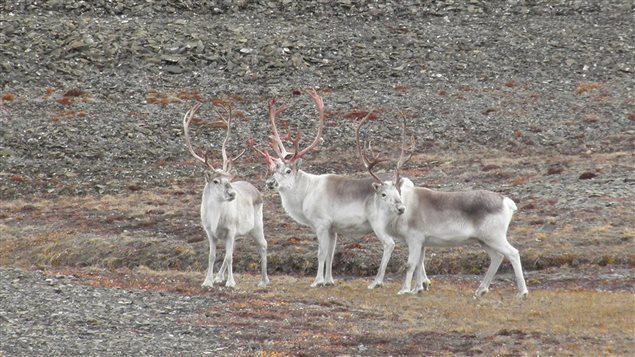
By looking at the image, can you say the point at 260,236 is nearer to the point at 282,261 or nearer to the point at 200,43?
the point at 282,261

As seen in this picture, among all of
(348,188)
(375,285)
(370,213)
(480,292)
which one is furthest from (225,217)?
(480,292)

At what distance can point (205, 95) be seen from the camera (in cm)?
5419

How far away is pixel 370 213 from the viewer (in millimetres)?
23891

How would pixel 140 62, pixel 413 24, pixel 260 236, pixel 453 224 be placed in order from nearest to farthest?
pixel 453 224
pixel 260 236
pixel 140 62
pixel 413 24

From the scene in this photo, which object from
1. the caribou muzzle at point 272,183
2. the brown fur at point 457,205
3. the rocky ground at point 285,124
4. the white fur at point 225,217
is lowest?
the rocky ground at point 285,124

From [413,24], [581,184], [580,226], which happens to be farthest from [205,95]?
[580,226]

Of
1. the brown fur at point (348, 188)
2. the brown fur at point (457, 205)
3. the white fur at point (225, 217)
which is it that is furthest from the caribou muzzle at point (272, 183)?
the brown fur at point (457, 205)

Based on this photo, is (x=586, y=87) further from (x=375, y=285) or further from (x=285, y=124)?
(x=375, y=285)

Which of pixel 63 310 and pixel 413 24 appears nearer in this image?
pixel 63 310

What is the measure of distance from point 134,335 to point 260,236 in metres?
7.45

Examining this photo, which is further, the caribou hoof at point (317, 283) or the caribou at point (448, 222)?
the caribou hoof at point (317, 283)

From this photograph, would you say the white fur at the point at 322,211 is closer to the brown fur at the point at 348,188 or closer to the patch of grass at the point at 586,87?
the brown fur at the point at 348,188

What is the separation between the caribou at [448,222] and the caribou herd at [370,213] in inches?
0.8

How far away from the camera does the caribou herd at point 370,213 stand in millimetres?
22438
